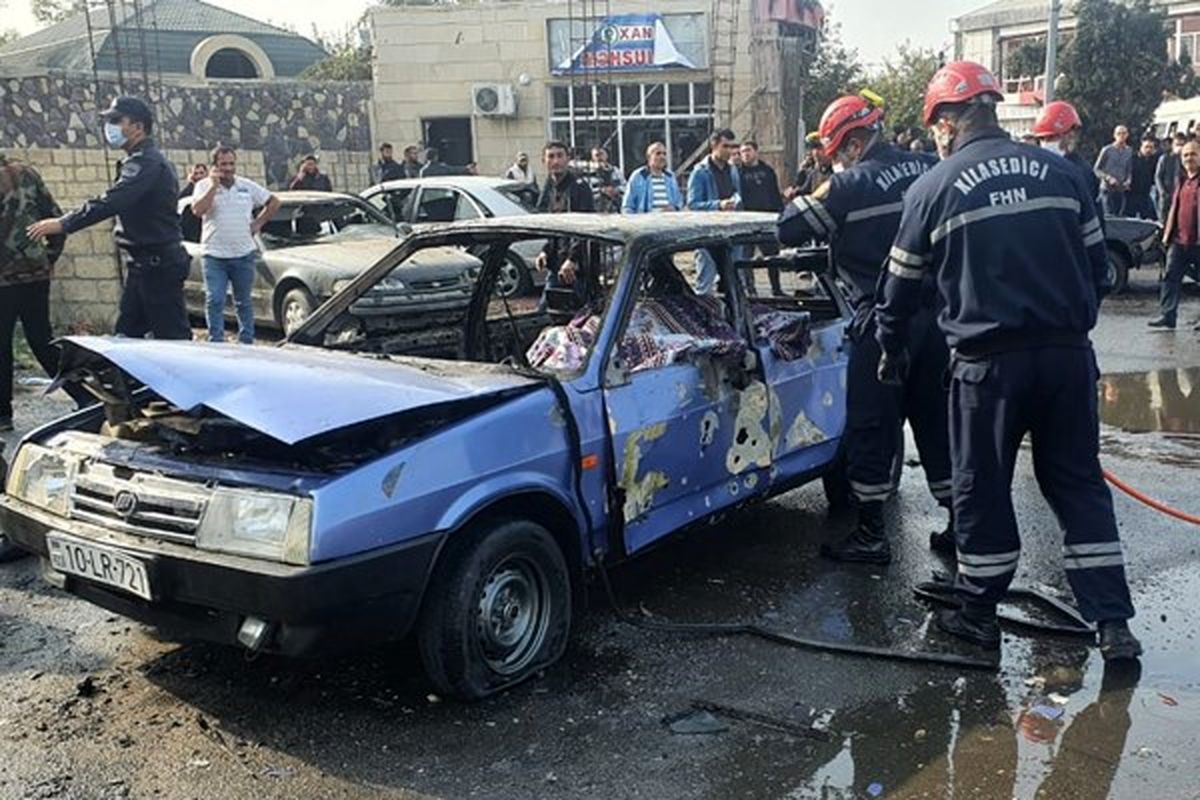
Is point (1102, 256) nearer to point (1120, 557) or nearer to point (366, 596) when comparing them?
point (1120, 557)

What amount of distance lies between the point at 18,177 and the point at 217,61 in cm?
2308

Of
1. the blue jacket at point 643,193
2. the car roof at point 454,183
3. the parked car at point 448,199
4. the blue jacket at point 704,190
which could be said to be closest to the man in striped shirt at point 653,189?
the blue jacket at point 643,193

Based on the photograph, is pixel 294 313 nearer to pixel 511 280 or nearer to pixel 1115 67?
pixel 511 280

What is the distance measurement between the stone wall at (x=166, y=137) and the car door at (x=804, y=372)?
24.6ft

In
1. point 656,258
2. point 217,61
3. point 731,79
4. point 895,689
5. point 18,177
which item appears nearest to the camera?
point 895,689

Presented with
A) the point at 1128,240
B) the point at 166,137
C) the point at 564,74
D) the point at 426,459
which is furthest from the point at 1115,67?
the point at 426,459

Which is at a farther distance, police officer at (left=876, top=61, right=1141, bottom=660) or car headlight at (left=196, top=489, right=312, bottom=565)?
police officer at (left=876, top=61, right=1141, bottom=660)

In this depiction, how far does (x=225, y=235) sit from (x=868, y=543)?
5.83m

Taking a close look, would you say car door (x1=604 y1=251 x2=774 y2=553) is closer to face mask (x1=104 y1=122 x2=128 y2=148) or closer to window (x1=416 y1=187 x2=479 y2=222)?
face mask (x1=104 y1=122 x2=128 y2=148)

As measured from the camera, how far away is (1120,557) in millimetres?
4098

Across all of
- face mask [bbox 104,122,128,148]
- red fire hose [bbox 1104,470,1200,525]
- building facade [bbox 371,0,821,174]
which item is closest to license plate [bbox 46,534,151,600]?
face mask [bbox 104,122,128,148]

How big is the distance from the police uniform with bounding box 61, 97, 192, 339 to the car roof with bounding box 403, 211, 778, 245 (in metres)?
2.46

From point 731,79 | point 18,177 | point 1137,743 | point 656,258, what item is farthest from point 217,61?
point 1137,743

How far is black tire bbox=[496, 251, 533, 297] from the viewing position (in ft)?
18.0
